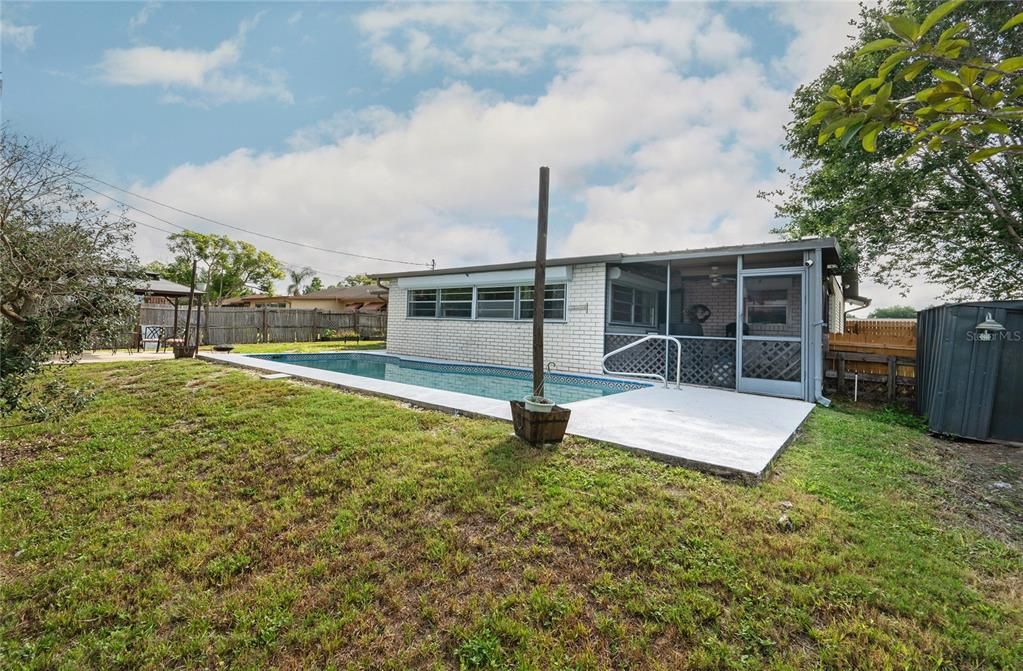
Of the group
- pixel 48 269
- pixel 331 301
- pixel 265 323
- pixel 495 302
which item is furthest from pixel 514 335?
pixel 331 301

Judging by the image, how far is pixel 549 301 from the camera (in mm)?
11508

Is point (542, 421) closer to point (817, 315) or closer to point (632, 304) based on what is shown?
point (817, 315)

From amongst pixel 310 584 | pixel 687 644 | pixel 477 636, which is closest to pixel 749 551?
pixel 687 644

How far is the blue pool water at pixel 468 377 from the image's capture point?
870 cm

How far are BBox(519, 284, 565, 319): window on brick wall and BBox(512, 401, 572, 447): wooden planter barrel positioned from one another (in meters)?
6.89

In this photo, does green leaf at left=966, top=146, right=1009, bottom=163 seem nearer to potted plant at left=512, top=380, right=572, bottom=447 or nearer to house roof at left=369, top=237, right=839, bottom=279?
potted plant at left=512, top=380, right=572, bottom=447

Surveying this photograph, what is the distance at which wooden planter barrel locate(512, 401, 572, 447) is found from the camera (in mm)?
4176

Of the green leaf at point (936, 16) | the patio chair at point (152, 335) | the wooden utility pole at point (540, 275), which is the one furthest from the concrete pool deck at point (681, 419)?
the patio chair at point (152, 335)

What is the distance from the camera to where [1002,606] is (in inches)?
88.7

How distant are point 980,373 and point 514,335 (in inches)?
346

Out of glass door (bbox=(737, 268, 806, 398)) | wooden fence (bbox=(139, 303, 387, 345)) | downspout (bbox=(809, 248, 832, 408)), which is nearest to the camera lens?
downspout (bbox=(809, 248, 832, 408))

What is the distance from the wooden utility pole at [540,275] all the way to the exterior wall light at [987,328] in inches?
221

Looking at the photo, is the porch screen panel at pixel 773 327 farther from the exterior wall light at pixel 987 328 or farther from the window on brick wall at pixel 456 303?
the window on brick wall at pixel 456 303

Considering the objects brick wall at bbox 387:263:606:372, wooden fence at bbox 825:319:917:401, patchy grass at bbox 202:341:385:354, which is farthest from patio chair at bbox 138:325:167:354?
wooden fence at bbox 825:319:917:401
